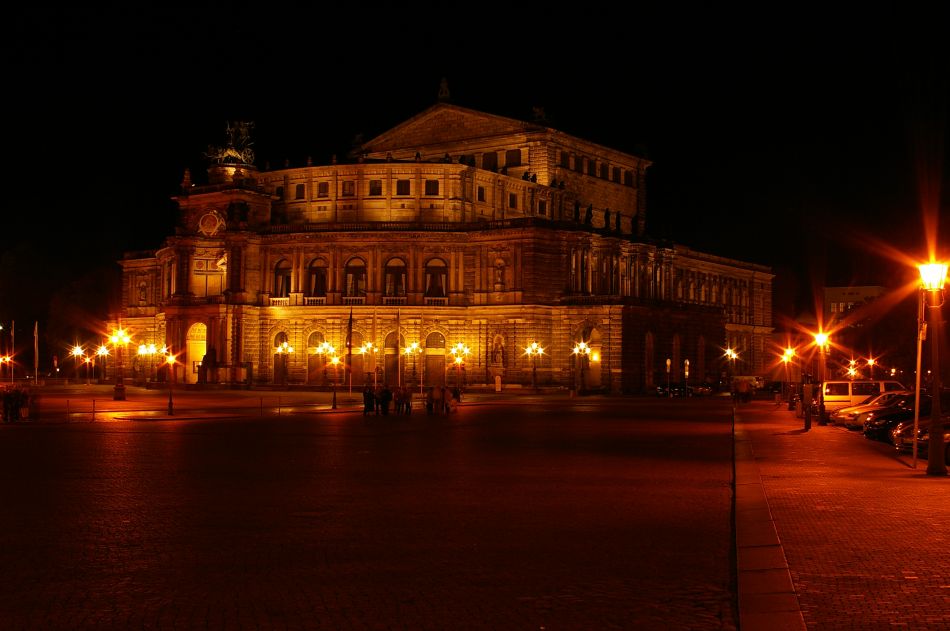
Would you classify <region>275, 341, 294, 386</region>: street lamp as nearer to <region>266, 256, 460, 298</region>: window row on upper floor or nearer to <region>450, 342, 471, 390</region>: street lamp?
<region>266, 256, 460, 298</region>: window row on upper floor

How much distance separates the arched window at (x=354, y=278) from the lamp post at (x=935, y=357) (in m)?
87.0

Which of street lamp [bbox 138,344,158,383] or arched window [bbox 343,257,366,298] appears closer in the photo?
arched window [bbox 343,257,366,298]

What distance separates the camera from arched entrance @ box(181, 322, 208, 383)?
4500 inches

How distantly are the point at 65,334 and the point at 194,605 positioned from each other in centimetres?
13763

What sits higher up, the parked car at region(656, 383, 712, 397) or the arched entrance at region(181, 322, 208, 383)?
the arched entrance at region(181, 322, 208, 383)

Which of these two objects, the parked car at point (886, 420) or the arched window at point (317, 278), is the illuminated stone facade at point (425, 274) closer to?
the arched window at point (317, 278)

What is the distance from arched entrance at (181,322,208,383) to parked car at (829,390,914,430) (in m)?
75.3

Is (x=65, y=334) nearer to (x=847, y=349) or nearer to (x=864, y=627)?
(x=847, y=349)

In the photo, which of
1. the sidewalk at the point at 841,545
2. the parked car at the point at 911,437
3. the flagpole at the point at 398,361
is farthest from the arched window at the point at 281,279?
the sidewalk at the point at 841,545

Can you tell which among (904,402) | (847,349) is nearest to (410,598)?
(904,402)

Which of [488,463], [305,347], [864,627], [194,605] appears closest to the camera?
[864,627]

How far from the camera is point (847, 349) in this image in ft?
338

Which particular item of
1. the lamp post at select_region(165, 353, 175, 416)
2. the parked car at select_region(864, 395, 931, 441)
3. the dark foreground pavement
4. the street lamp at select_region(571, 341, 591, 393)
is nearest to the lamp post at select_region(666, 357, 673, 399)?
the street lamp at select_region(571, 341, 591, 393)

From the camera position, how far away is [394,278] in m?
Result: 113
